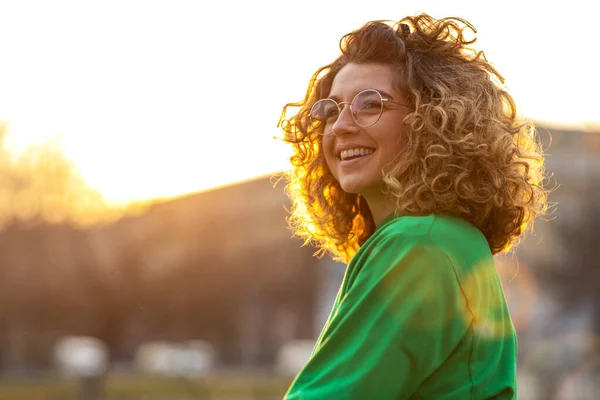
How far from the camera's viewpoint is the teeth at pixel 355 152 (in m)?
2.84

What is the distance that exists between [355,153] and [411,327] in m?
0.71

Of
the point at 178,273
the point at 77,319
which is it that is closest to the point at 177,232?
the point at 178,273

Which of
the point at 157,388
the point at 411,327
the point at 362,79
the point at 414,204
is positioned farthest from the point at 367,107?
the point at 157,388

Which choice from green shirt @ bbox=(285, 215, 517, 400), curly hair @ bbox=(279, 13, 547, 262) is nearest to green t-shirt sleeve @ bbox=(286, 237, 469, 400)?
green shirt @ bbox=(285, 215, 517, 400)

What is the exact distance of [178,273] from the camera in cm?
5159

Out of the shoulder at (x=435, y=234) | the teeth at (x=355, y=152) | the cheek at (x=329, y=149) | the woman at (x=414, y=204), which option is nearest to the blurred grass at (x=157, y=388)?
the woman at (x=414, y=204)

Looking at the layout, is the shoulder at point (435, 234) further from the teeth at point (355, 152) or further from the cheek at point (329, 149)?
the cheek at point (329, 149)

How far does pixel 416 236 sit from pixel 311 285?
54.3 m

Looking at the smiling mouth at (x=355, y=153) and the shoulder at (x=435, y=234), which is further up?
the smiling mouth at (x=355, y=153)

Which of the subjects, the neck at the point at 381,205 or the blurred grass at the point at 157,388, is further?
the blurred grass at the point at 157,388

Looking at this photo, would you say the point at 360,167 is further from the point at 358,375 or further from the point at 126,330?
the point at 126,330

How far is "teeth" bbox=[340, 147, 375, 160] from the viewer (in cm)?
284

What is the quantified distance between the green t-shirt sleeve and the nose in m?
0.59

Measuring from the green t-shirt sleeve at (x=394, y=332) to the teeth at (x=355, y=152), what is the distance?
532 millimetres
